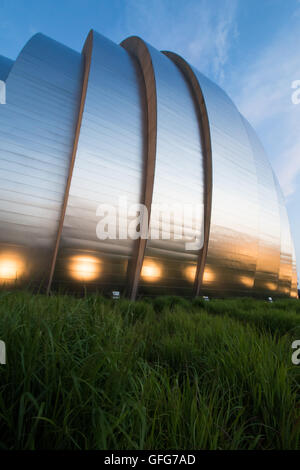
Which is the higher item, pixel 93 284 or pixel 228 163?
pixel 228 163

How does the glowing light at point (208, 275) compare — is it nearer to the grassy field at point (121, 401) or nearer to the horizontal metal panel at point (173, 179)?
the horizontal metal panel at point (173, 179)

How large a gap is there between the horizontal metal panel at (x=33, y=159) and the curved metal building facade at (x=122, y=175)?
0.04 metres

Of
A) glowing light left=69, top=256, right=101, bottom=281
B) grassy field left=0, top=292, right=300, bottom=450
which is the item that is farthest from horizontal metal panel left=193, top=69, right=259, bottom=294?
grassy field left=0, top=292, right=300, bottom=450

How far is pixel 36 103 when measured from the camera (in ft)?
31.7

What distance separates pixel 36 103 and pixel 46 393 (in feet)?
38.5

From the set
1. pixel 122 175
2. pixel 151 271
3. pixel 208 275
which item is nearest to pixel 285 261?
pixel 208 275

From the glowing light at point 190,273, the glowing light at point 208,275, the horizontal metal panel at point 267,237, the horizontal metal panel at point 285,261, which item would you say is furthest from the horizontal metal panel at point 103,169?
the horizontal metal panel at point 285,261

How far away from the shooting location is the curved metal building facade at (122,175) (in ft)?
29.6

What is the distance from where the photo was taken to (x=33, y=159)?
9.15 m

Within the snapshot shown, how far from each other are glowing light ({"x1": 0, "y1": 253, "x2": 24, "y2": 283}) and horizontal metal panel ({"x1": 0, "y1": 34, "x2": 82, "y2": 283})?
0.03 metres

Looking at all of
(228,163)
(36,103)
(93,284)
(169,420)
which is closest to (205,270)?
(93,284)

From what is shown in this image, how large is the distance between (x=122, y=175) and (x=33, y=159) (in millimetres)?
4008

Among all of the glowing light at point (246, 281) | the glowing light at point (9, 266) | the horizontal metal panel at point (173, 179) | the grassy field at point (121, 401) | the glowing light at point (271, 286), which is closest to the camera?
the grassy field at point (121, 401)
